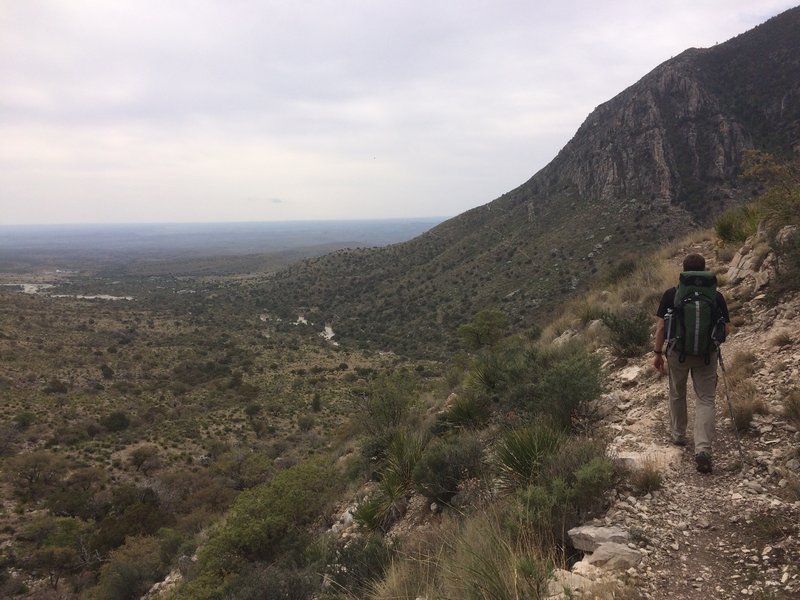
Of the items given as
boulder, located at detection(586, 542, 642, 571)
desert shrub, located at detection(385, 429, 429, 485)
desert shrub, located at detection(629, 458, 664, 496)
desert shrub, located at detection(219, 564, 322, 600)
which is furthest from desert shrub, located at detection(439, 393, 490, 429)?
boulder, located at detection(586, 542, 642, 571)

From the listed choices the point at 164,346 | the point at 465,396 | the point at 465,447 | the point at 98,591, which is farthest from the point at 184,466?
the point at 164,346

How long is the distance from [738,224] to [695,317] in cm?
726

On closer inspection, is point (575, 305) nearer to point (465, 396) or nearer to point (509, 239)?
point (465, 396)

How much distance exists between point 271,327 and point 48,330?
→ 882 inches

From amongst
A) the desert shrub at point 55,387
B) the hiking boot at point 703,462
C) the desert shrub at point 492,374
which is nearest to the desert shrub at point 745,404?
the hiking boot at point 703,462

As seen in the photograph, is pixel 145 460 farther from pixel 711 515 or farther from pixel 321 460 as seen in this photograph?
pixel 711 515

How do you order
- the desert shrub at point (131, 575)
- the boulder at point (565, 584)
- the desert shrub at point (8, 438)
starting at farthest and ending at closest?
the desert shrub at point (8, 438) → the desert shrub at point (131, 575) → the boulder at point (565, 584)

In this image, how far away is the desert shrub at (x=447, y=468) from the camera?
17.7ft

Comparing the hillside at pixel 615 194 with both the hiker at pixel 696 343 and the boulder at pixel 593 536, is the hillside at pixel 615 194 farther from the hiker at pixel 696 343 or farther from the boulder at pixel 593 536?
the boulder at pixel 593 536

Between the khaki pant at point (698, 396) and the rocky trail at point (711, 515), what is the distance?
210 millimetres

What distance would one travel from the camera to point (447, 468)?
5.50 meters

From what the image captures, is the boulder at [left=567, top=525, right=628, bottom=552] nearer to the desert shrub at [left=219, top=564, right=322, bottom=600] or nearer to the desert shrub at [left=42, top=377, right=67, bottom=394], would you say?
the desert shrub at [left=219, top=564, right=322, bottom=600]

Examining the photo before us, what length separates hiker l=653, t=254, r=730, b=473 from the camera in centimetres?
425

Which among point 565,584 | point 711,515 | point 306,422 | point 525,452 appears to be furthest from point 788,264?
point 306,422
